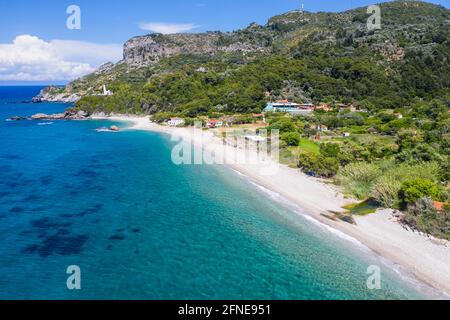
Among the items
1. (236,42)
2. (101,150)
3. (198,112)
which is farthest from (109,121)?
(236,42)

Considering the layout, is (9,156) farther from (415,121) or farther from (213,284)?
(415,121)

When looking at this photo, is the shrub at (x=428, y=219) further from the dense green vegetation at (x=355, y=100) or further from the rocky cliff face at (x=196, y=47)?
the rocky cliff face at (x=196, y=47)

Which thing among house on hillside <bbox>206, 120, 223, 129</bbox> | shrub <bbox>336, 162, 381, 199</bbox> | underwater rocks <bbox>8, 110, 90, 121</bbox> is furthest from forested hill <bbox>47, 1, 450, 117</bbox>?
shrub <bbox>336, 162, 381, 199</bbox>

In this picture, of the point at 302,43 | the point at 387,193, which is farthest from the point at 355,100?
the point at 387,193

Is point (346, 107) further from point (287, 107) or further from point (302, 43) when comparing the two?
point (302, 43)

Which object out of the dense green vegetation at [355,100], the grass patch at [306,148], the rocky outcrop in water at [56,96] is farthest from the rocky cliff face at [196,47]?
the grass patch at [306,148]

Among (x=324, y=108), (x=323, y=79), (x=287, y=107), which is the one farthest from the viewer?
(x=323, y=79)

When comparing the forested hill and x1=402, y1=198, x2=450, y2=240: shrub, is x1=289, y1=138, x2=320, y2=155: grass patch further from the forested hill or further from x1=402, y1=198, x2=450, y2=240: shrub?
the forested hill
